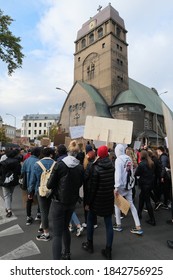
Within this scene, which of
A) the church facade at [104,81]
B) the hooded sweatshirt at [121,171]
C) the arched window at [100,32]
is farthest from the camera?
the arched window at [100,32]

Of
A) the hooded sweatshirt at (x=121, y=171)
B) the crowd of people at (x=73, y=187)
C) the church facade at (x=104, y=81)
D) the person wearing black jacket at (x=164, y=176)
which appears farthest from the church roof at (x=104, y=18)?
the hooded sweatshirt at (x=121, y=171)

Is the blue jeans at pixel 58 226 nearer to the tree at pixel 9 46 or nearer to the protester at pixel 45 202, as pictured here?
the protester at pixel 45 202

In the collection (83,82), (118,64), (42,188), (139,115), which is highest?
(118,64)

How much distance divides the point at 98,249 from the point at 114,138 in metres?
3.49

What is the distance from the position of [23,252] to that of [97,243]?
1.47 metres

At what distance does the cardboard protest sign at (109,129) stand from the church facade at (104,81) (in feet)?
124

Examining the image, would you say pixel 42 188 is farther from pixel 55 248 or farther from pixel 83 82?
pixel 83 82

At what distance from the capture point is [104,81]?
4875cm

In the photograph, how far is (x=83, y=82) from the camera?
51.9 meters

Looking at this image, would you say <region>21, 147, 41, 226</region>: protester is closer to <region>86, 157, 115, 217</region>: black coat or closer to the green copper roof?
<region>86, 157, 115, 217</region>: black coat

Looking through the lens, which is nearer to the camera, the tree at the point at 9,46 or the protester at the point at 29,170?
the protester at the point at 29,170

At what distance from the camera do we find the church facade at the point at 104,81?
45906 millimetres

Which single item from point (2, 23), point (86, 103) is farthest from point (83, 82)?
point (2, 23)

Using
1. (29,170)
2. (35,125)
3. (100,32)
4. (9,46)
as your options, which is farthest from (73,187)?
(35,125)
